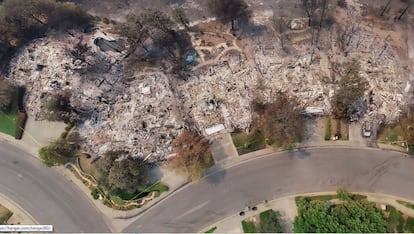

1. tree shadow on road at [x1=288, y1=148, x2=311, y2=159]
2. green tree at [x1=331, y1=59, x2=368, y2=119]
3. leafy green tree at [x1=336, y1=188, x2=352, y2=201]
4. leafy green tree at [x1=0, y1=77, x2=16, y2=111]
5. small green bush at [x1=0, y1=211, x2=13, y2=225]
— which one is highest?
green tree at [x1=331, y1=59, x2=368, y2=119]

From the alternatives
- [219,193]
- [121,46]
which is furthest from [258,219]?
[121,46]

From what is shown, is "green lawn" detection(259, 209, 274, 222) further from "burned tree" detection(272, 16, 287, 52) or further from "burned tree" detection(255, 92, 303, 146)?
"burned tree" detection(272, 16, 287, 52)

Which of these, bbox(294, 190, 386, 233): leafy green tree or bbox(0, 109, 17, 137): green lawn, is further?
bbox(0, 109, 17, 137): green lawn

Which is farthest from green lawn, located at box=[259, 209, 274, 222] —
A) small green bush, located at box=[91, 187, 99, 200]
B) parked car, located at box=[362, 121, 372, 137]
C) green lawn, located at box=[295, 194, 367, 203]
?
small green bush, located at box=[91, 187, 99, 200]

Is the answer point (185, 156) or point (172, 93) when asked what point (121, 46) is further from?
point (185, 156)

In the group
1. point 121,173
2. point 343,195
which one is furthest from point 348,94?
point 121,173

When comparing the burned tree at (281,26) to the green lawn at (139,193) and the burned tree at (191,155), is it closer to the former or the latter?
the burned tree at (191,155)

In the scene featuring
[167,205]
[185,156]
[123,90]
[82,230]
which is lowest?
[82,230]
